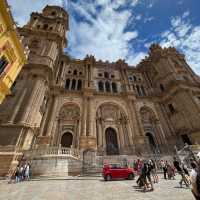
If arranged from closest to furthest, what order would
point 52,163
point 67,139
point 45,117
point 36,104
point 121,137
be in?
point 52,163
point 36,104
point 45,117
point 67,139
point 121,137

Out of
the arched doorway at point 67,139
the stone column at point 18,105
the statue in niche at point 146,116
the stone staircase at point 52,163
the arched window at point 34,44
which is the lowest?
the stone staircase at point 52,163

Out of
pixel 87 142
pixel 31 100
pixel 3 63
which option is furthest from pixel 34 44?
pixel 87 142

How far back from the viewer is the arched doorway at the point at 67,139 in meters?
23.2

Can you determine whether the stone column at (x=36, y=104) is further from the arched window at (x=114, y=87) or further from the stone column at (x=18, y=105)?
the arched window at (x=114, y=87)

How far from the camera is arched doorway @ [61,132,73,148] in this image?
23172 mm

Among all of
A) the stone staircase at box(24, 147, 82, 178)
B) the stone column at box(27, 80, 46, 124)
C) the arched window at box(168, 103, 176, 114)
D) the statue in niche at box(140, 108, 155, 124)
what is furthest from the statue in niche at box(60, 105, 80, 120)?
the arched window at box(168, 103, 176, 114)

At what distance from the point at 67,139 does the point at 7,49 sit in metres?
15.9

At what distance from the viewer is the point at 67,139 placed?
2364 centimetres

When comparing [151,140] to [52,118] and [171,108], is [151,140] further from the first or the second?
[52,118]

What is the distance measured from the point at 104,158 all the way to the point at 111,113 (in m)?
12.5

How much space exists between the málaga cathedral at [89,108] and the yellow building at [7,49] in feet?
17.5

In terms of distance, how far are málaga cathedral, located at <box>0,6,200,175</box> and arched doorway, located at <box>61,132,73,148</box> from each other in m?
0.02

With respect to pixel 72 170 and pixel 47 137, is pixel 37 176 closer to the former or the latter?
pixel 72 170

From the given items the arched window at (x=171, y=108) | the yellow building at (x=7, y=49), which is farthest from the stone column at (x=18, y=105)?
the arched window at (x=171, y=108)
